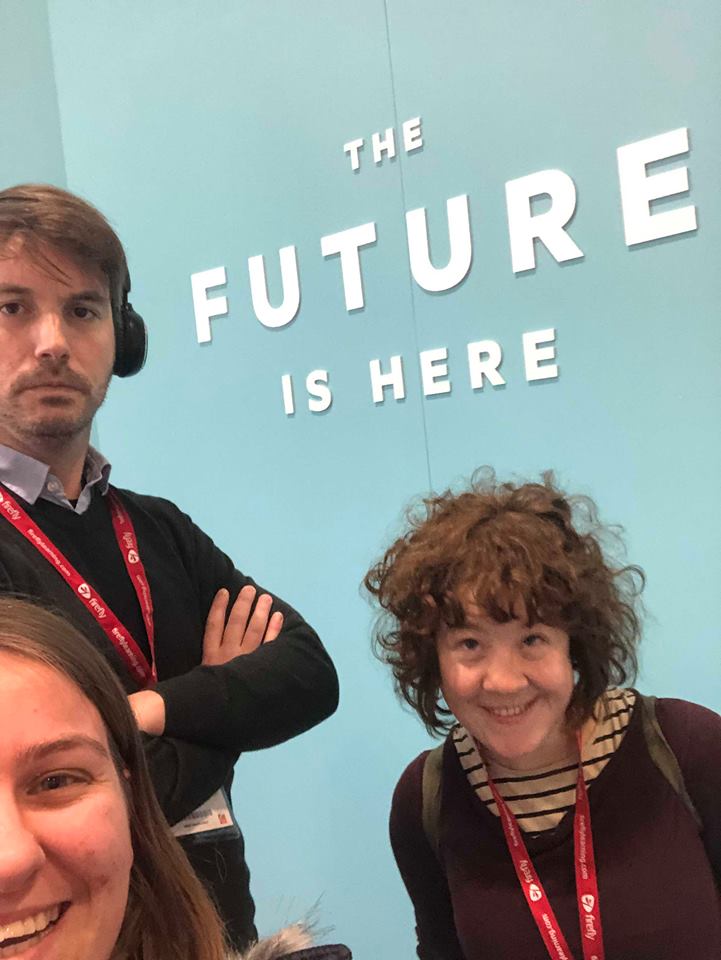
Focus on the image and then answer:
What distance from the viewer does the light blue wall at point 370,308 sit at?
2.05 m

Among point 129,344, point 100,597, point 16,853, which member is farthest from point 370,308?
point 16,853

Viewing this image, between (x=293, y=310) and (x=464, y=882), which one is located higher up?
(x=293, y=310)

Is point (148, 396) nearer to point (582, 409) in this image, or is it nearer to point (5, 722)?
point (582, 409)

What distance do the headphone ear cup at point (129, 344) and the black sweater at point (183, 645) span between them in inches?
9.8

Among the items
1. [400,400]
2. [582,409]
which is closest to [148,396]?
[400,400]

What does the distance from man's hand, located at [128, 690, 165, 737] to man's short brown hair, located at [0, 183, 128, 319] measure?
70 cm

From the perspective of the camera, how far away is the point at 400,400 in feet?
8.40

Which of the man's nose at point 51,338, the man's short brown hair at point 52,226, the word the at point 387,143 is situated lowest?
the man's nose at point 51,338

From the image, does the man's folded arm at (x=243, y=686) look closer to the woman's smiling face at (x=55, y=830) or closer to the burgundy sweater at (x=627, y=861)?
the burgundy sweater at (x=627, y=861)

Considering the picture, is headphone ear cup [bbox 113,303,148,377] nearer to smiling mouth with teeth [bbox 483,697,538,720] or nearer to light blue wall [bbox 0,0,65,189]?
smiling mouth with teeth [bbox 483,697,538,720]

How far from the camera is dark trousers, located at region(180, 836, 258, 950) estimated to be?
1402 millimetres

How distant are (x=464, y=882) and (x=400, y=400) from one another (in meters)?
1.47

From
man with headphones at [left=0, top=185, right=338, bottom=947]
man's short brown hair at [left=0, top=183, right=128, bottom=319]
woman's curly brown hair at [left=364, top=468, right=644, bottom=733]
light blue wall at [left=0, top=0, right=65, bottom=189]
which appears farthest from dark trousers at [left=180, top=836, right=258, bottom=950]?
light blue wall at [left=0, top=0, right=65, bottom=189]

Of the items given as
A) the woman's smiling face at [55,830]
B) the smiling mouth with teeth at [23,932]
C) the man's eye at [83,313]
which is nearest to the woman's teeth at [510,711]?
the woman's smiling face at [55,830]
